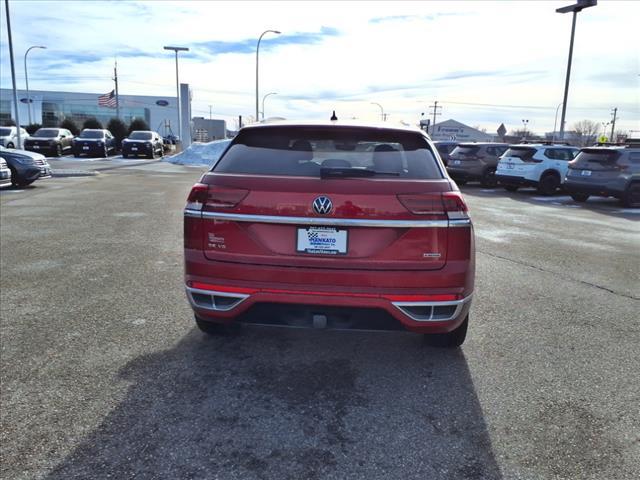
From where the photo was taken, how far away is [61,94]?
279 feet

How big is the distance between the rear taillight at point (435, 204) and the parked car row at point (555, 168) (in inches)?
517

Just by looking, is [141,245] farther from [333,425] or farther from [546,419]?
[546,419]

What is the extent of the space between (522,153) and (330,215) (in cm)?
1600

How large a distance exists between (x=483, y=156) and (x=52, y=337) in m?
18.1

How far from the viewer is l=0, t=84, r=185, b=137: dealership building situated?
270 feet

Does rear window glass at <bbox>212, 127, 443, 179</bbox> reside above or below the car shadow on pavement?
above

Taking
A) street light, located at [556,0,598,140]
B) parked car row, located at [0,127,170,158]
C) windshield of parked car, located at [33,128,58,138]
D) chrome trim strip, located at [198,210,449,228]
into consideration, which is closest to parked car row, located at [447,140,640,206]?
street light, located at [556,0,598,140]

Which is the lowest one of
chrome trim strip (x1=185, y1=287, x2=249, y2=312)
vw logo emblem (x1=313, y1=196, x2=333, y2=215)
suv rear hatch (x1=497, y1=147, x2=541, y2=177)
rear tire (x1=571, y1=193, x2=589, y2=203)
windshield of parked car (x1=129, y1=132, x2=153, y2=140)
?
rear tire (x1=571, y1=193, x2=589, y2=203)

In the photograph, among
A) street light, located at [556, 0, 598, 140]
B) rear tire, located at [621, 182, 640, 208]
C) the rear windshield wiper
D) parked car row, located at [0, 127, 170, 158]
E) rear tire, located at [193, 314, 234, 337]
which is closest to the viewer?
the rear windshield wiper

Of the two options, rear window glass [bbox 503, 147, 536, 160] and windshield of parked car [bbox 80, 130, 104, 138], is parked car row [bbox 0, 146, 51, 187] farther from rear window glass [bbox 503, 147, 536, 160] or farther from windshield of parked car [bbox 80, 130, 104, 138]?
windshield of parked car [bbox 80, 130, 104, 138]

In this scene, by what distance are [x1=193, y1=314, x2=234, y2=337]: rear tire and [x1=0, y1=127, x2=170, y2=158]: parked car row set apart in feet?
98.1

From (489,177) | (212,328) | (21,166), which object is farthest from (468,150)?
(212,328)

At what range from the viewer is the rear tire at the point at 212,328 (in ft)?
13.1

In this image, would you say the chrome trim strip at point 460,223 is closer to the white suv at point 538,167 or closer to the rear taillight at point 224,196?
the rear taillight at point 224,196
